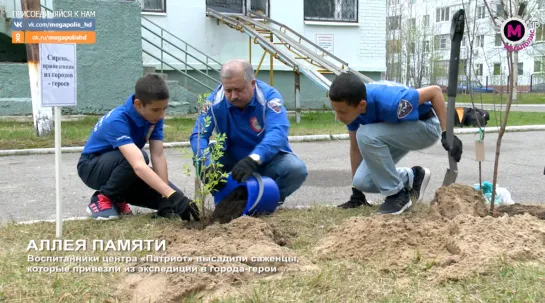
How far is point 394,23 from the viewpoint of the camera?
3778 cm

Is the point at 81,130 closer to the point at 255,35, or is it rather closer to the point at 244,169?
the point at 255,35

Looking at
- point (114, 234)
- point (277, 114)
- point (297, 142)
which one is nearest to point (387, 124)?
point (277, 114)

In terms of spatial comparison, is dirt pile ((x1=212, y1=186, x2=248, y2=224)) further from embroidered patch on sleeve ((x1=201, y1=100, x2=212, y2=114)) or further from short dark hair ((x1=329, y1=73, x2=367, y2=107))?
short dark hair ((x1=329, y1=73, x2=367, y2=107))

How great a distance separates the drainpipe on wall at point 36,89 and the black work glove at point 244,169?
6.23 metres

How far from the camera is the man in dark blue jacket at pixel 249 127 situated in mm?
3930

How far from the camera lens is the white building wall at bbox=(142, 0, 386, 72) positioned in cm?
1426

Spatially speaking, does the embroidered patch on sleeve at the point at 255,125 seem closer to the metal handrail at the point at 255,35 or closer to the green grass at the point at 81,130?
the green grass at the point at 81,130

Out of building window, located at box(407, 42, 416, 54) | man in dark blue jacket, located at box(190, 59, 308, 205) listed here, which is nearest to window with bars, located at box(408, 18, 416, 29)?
building window, located at box(407, 42, 416, 54)

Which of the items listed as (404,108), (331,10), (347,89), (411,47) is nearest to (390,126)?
(404,108)

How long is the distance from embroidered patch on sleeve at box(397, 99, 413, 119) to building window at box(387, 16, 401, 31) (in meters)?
35.0

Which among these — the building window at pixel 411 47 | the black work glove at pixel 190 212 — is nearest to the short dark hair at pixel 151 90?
the black work glove at pixel 190 212

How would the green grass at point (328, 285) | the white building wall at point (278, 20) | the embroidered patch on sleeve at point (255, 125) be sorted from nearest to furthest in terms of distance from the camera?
the green grass at point (328, 285)
the embroidered patch on sleeve at point (255, 125)
the white building wall at point (278, 20)

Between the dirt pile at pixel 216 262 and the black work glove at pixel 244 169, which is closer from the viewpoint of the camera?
the dirt pile at pixel 216 262

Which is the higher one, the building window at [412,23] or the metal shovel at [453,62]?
the building window at [412,23]
